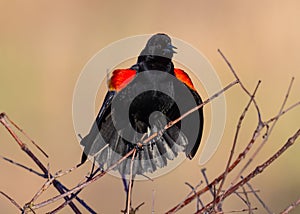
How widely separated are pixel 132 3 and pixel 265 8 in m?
1.59

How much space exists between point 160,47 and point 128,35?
4898 mm

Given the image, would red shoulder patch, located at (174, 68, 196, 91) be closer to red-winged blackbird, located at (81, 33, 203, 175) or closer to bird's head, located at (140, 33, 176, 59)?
red-winged blackbird, located at (81, 33, 203, 175)

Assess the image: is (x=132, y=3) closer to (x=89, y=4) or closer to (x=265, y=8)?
(x=89, y=4)

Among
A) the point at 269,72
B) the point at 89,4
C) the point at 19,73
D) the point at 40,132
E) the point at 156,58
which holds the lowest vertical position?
the point at 156,58

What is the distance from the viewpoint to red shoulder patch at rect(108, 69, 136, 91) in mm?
2664

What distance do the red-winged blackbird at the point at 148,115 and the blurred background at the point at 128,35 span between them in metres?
3.61

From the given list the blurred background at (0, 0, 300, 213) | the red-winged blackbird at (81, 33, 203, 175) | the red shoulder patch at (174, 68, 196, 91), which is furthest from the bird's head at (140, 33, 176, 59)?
the blurred background at (0, 0, 300, 213)

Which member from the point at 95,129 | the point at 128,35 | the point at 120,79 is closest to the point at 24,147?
the point at 95,129

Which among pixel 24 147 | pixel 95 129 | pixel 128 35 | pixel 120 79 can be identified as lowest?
pixel 24 147

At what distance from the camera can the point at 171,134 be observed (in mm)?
2496

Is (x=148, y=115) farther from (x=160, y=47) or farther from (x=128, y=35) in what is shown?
(x=128, y=35)

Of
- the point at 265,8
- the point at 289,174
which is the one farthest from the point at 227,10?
the point at 289,174

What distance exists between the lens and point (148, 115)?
108 inches

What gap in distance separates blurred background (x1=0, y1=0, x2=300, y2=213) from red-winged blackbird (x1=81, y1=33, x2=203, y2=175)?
11.8 feet
